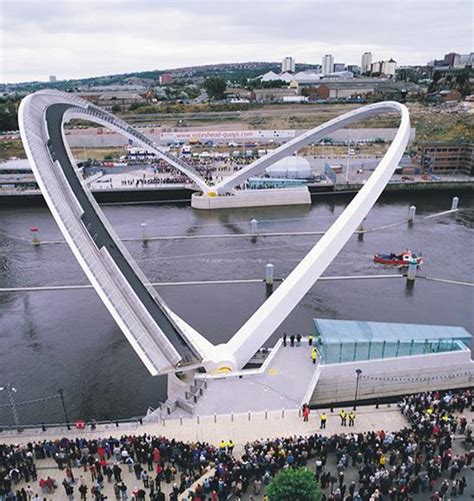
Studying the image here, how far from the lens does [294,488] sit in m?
10.9

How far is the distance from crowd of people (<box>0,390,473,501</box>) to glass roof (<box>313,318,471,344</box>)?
504cm

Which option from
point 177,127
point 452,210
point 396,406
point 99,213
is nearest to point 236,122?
point 177,127

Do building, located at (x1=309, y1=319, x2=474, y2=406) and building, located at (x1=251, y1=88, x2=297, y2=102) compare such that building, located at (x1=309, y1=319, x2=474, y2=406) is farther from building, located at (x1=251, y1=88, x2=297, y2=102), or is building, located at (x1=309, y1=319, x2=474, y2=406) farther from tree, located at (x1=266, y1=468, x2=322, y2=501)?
building, located at (x1=251, y1=88, x2=297, y2=102)

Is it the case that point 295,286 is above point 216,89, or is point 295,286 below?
below

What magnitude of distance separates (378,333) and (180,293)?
14.9m

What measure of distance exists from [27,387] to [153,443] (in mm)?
10409

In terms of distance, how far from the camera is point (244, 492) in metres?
12.8

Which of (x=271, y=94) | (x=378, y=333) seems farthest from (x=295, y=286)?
(x=271, y=94)

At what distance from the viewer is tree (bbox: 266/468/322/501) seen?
35.7 ft

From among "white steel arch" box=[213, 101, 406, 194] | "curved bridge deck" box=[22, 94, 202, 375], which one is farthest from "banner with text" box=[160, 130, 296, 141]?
"curved bridge deck" box=[22, 94, 202, 375]

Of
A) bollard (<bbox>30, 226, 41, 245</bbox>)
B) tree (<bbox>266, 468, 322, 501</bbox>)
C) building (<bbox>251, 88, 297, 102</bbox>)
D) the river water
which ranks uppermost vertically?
building (<bbox>251, 88, 297, 102</bbox>)

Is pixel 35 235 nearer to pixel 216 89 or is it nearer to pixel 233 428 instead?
pixel 233 428

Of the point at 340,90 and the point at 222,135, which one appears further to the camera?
the point at 340,90

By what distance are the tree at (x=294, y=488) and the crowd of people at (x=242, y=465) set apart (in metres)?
1.58
